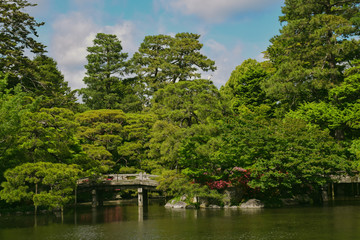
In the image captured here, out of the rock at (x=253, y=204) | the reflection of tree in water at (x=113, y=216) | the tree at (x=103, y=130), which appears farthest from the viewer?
the tree at (x=103, y=130)


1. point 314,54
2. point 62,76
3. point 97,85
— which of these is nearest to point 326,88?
point 314,54

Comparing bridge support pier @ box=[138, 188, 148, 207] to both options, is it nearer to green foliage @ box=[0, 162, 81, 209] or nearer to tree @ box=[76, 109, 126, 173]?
tree @ box=[76, 109, 126, 173]

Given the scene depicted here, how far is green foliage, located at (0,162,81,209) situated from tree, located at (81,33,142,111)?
2359 centimetres

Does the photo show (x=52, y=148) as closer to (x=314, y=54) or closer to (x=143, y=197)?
(x=143, y=197)

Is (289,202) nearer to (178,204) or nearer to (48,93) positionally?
(178,204)

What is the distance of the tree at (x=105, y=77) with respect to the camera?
48531 millimetres

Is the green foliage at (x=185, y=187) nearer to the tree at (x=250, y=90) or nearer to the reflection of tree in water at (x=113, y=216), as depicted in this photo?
the reflection of tree in water at (x=113, y=216)

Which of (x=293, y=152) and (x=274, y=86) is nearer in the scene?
(x=293, y=152)

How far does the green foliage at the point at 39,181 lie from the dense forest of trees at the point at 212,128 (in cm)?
7

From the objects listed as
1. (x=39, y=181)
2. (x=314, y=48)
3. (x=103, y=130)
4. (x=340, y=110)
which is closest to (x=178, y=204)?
(x=39, y=181)

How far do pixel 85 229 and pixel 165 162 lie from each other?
15692 millimetres

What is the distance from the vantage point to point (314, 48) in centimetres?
3347

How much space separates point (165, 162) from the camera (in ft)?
110

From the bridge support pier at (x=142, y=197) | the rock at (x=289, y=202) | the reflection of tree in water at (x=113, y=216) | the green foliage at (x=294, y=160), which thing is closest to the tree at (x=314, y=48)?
the green foliage at (x=294, y=160)
